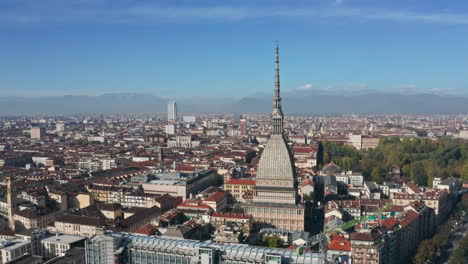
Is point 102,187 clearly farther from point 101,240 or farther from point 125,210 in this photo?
point 101,240

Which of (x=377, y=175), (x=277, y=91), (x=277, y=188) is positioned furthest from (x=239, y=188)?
(x=377, y=175)

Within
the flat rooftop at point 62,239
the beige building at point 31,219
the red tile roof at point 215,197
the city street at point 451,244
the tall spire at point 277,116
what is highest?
the tall spire at point 277,116

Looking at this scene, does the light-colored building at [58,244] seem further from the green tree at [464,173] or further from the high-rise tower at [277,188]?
the green tree at [464,173]

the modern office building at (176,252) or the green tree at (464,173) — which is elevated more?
the modern office building at (176,252)

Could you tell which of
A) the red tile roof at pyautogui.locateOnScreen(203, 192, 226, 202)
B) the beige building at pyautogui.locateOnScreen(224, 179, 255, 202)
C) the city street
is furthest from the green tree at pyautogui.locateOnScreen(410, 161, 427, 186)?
the red tile roof at pyautogui.locateOnScreen(203, 192, 226, 202)

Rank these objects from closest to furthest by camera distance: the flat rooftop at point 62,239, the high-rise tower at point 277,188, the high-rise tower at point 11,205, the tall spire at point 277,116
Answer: the flat rooftop at point 62,239, the high-rise tower at point 11,205, the high-rise tower at point 277,188, the tall spire at point 277,116

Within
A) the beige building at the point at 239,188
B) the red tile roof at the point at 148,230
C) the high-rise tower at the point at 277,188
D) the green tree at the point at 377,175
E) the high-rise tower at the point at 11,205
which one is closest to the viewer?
the red tile roof at the point at 148,230

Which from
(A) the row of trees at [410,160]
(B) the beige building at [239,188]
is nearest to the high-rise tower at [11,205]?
(B) the beige building at [239,188]

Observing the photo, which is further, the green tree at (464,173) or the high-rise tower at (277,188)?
the green tree at (464,173)
